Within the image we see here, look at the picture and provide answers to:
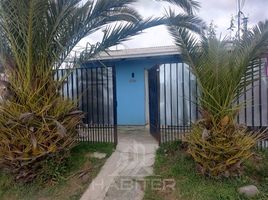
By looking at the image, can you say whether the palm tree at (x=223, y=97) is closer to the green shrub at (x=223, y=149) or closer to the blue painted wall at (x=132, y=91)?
the green shrub at (x=223, y=149)

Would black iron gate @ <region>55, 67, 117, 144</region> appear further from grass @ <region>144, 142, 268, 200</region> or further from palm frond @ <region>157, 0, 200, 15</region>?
palm frond @ <region>157, 0, 200, 15</region>

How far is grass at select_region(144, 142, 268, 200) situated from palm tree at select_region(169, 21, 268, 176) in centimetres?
22

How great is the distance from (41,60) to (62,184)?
8.32ft

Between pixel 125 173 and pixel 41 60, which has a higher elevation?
pixel 41 60

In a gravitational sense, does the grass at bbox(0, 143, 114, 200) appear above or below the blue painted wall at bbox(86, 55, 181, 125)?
below

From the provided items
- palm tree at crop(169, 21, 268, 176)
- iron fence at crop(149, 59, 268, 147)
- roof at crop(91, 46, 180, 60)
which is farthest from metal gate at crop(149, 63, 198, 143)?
roof at crop(91, 46, 180, 60)

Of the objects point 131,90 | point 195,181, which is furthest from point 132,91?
point 195,181

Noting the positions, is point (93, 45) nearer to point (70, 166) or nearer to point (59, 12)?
point (59, 12)

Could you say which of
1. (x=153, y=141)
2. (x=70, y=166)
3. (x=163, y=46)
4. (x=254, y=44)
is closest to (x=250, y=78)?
(x=254, y=44)

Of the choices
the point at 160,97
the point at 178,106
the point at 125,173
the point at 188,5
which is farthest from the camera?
the point at 160,97

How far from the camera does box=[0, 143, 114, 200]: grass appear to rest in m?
5.43

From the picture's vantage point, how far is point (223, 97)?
510 cm

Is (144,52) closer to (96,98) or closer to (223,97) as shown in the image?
(96,98)

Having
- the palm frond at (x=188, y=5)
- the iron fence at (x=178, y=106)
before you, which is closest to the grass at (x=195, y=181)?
the iron fence at (x=178, y=106)
